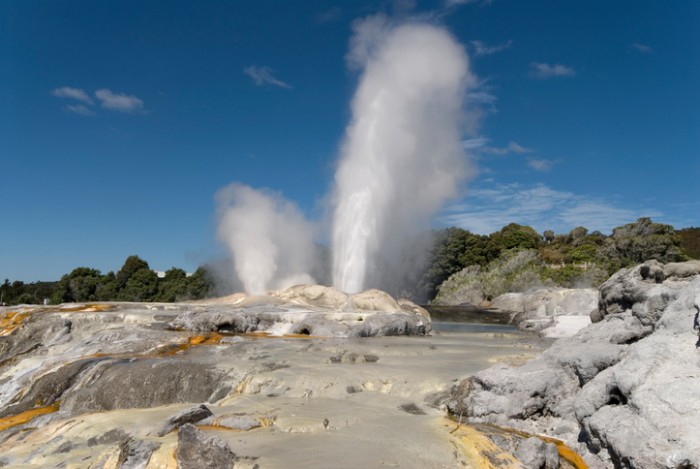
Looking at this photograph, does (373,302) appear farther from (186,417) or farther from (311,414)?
(186,417)

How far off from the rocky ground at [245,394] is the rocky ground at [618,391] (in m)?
0.76

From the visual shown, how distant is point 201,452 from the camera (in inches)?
209

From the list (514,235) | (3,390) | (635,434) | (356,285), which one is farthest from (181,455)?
(514,235)

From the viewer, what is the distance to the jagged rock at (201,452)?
522 centimetres

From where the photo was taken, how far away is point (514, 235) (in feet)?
227

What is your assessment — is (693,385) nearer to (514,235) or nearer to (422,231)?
(422,231)

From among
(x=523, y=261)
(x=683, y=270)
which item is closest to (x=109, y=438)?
(x=683, y=270)

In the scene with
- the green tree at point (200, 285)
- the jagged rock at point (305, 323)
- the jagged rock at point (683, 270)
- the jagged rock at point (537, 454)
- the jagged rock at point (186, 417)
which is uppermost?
the green tree at point (200, 285)

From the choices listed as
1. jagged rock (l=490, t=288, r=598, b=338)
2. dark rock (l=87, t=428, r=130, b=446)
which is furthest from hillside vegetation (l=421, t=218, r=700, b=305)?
dark rock (l=87, t=428, r=130, b=446)

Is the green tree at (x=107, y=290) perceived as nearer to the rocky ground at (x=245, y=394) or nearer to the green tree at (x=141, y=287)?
the green tree at (x=141, y=287)

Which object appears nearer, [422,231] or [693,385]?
[693,385]

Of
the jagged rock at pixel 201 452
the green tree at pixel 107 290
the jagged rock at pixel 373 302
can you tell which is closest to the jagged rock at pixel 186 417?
the jagged rock at pixel 201 452

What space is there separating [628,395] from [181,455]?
5.24 m

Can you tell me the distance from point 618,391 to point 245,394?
6.00 metres
